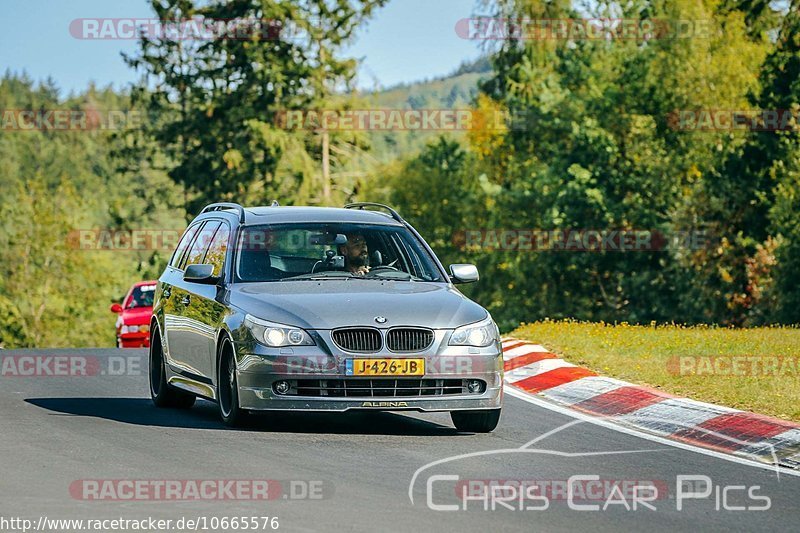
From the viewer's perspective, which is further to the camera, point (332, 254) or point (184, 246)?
point (184, 246)

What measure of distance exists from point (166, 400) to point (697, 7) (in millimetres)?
49095

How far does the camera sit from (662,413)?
13.1m

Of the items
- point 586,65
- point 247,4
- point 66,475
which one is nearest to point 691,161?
point 586,65

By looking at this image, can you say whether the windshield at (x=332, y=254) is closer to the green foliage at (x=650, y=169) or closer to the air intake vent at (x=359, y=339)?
the air intake vent at (x=359, y=339)

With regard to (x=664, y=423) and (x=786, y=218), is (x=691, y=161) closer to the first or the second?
(x=786, y=218)

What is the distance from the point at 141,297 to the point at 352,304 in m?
20.1

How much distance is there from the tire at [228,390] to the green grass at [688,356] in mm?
4364

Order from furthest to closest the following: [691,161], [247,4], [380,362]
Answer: [247,4] < [691,161] < [380,362]

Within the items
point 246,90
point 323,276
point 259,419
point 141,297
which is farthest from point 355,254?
Answer: point 246,90

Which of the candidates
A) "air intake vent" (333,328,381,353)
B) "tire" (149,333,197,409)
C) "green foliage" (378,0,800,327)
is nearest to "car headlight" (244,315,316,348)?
"air intake vent" (333,328,381,353)

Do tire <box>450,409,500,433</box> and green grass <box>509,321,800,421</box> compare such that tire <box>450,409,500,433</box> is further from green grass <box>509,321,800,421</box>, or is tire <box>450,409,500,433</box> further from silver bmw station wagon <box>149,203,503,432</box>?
green grass <box>509,321,800,421</box>

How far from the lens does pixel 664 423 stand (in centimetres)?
1261

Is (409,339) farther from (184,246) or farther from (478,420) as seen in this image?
(184,246)

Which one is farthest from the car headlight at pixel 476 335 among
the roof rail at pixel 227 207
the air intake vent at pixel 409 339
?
the roof rail at pixel 227 207
